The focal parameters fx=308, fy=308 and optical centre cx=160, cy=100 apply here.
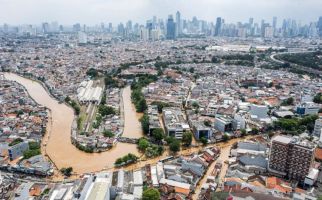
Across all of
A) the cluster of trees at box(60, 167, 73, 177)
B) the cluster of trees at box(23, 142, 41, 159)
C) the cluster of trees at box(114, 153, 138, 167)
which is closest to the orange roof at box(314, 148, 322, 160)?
the cluster of trees at box(114, 153, 138, 167)

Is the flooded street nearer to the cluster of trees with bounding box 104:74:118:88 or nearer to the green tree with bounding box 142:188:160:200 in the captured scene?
the cluster of trees with bounding box 104:74:118:88

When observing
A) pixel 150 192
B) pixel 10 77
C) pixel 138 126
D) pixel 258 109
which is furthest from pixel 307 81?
pixel 10 77

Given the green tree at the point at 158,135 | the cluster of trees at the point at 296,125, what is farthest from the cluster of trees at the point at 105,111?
the cluster of trees at the point at 296,125

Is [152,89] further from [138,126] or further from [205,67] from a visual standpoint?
[205,67]

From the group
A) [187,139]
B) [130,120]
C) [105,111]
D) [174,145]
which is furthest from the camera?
[105,111]

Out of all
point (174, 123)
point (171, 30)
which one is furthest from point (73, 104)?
point (171, 30)

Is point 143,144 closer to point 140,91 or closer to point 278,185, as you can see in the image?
point 278,185
